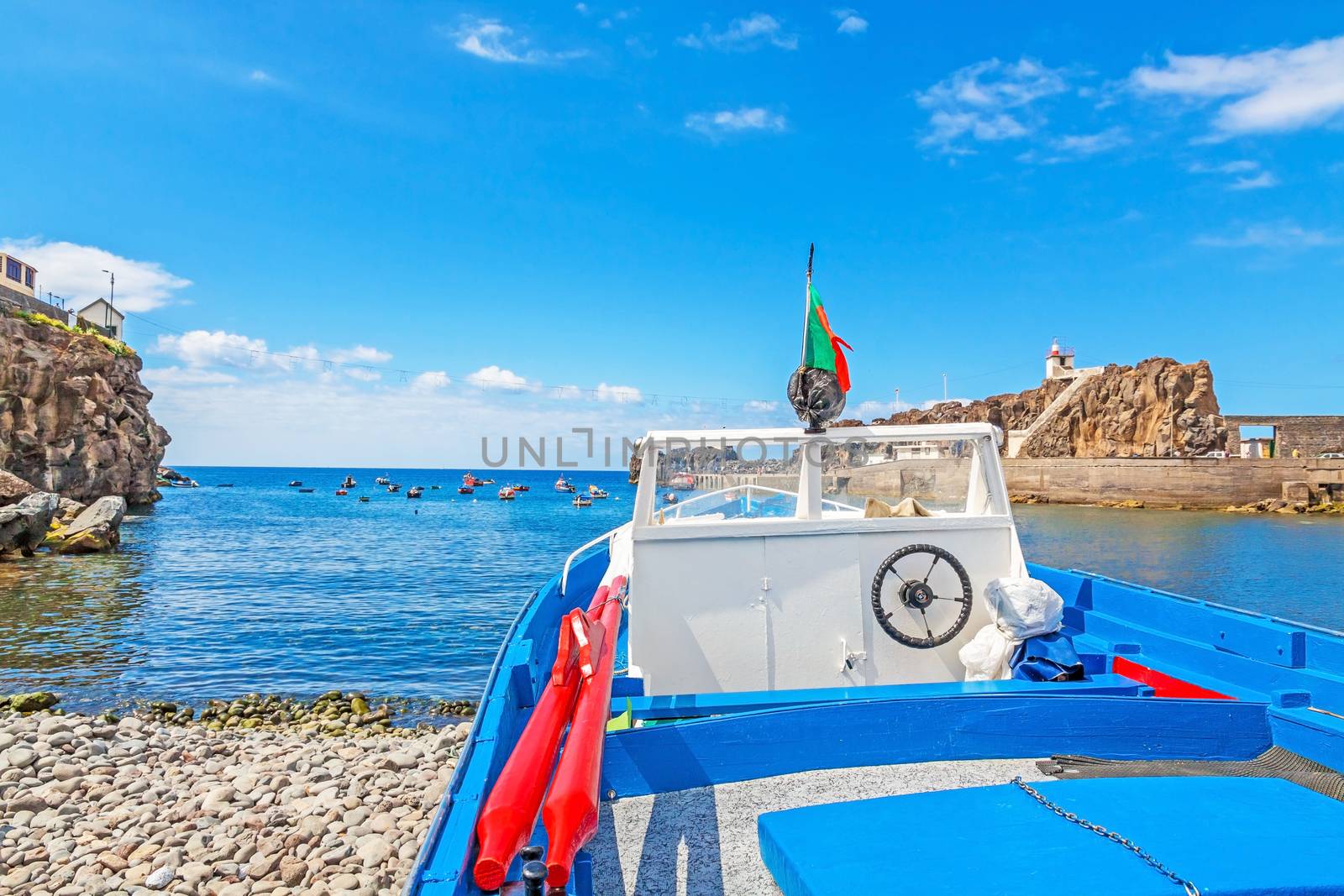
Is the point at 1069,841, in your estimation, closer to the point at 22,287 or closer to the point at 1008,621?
the point at 1008,621

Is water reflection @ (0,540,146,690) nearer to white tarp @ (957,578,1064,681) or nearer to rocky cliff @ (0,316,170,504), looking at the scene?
rocky cliff @ (0,316,170,504)

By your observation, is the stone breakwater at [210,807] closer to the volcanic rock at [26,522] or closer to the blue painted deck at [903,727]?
the blue painted deck at [903,727]

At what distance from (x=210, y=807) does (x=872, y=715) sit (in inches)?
295

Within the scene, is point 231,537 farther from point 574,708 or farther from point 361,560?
point 574,708

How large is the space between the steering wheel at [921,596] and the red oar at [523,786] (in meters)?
2.76

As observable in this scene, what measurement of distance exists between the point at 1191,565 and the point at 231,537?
46.3 meters

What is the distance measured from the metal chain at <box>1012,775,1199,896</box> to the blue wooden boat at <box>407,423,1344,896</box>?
0.04 feet

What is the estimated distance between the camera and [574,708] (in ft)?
11.7

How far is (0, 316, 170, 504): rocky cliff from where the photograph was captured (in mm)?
37750

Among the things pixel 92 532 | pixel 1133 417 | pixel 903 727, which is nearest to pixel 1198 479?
pixel 1133 417

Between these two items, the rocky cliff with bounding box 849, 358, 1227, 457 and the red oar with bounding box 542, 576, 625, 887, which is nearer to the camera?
the red oar with bounding box 542, 576, 625, 887

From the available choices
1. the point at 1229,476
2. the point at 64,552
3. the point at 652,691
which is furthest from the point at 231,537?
the point at 1229,476

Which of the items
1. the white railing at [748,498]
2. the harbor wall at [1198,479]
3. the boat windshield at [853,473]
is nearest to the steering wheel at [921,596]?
the boat windshield at [853,473]

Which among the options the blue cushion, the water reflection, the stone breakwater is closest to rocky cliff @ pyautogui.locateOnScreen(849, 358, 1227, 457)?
the water reflection
